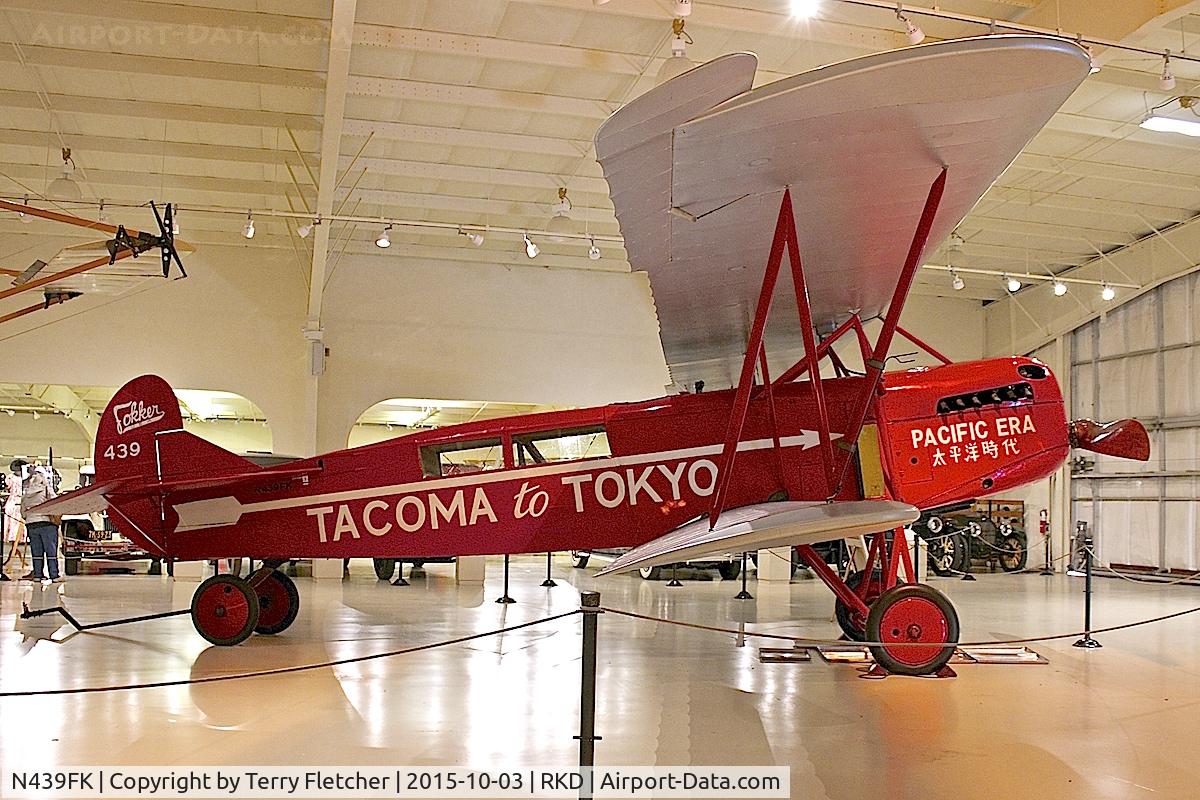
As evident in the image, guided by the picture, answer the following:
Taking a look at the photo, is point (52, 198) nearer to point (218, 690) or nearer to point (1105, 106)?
point (218, 690)

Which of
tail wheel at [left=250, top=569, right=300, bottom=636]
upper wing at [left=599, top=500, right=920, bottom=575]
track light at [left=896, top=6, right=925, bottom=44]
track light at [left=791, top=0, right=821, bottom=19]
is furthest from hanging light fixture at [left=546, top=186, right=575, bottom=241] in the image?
upper wing at [left=599, top=500, right=920, bottom=575]

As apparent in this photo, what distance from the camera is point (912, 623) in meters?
5.75

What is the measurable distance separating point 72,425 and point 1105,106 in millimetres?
25321

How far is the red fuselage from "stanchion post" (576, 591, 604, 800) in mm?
2535

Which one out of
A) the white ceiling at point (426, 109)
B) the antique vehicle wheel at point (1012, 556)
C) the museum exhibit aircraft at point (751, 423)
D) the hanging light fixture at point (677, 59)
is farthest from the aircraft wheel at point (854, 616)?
the antique vehicle wheel at point (1012, 556)

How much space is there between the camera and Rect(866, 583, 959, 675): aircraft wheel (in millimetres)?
5691

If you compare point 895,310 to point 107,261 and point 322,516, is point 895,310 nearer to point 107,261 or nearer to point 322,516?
point 322,516

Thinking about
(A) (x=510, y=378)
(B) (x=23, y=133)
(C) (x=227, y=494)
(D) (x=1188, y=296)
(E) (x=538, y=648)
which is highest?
(B) (x=23, y=133)

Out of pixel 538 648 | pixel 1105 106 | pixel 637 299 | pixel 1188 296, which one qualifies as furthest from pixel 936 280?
pixel 538 648

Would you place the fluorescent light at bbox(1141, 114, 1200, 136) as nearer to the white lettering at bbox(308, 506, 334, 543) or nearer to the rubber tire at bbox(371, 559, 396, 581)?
the white lettering at bbox(308, 506, 334, 543)

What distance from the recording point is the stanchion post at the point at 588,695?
3387 millimetres

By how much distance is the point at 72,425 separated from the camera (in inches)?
→ 1022
